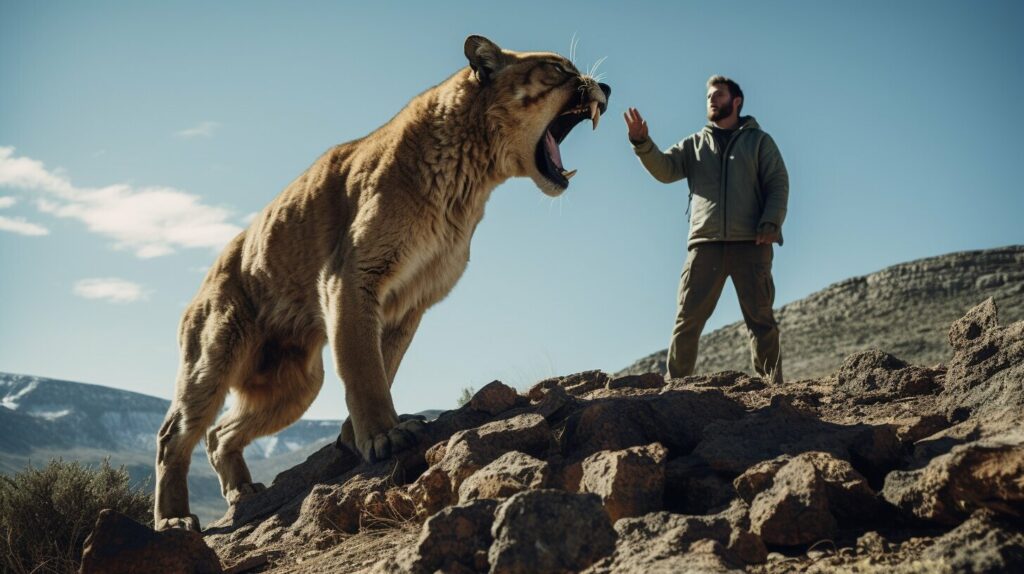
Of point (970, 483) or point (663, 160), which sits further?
point (663, 160)

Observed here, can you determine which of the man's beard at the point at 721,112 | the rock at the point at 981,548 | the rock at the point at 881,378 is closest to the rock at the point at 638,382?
the rock at the point at 881,378

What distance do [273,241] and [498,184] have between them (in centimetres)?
166

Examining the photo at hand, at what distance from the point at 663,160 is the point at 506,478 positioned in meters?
4.69

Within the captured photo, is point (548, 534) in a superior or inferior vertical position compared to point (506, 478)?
inferior

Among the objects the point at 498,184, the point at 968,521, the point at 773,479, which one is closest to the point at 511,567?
the point at 773,479

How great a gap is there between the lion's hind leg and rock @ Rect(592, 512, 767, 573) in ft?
12.9

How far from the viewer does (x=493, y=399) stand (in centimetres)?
536

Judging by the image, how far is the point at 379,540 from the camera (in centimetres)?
418

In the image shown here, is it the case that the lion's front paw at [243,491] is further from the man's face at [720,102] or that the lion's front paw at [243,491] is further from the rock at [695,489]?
the man's face at [720,102]

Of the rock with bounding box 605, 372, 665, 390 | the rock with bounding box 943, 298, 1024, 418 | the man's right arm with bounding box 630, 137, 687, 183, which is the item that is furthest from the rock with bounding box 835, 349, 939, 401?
the man's right arm with bounding box 630, 137, 687, 183

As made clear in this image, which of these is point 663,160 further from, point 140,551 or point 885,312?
point 885,312

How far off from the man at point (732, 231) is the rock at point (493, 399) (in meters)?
2.45

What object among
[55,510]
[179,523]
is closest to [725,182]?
[179,523]

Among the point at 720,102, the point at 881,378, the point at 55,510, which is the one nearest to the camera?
the point at 881,378
